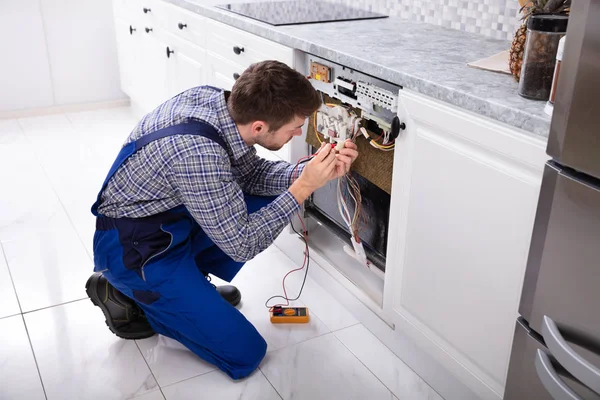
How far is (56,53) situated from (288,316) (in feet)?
9.70

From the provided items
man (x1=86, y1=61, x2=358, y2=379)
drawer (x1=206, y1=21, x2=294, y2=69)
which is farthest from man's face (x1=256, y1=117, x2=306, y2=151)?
drawer (x1=206, y1=21, x2=294, y2=69)

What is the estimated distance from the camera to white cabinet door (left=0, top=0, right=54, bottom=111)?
156 inches

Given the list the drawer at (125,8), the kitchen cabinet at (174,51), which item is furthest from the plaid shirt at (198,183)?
the drawer at (125,8)

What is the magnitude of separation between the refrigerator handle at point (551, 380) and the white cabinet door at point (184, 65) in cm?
205

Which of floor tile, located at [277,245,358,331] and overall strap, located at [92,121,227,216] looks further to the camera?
floor tile, located at [277,245,358,331]

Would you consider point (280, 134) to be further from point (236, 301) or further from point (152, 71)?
point (152, 71)

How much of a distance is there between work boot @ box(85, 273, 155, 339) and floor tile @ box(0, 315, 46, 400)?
0.25 meters

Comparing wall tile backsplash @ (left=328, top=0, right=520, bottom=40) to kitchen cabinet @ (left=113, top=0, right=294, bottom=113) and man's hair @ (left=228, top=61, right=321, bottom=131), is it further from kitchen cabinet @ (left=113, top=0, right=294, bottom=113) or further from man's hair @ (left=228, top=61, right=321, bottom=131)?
man's hair @ (left=228, top=61, right=321, bottom=131)

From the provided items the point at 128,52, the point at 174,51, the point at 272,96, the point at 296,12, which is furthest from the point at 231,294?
the point at 128,52

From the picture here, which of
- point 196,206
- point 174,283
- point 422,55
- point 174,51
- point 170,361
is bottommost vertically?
point 170,361

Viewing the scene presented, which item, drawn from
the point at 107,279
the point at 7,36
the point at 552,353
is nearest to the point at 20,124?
the point at 7,36

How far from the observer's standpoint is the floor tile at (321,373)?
1767 millimetres

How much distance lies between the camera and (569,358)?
3.27 feet

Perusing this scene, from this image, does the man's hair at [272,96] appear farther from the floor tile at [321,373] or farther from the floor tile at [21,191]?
the floor tile at [21,191]
